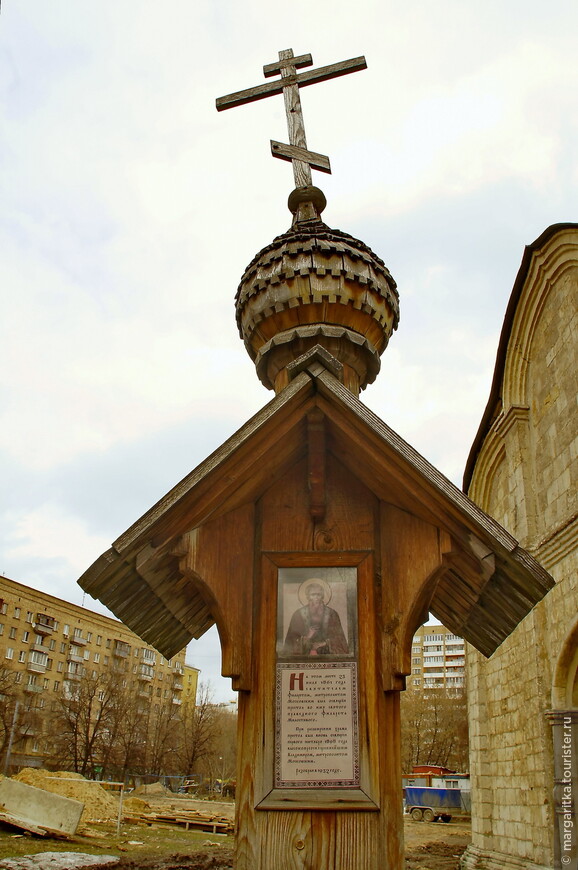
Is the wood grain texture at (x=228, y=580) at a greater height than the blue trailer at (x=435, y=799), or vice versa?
the wood grain texture at (x=228, y=580)

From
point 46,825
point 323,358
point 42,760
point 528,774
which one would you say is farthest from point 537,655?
point 42,760

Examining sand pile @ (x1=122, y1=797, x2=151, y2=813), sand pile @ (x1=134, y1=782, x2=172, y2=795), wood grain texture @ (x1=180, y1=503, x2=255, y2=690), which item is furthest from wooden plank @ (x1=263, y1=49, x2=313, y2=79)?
sand pile @ (x1=134, y1=782, x2=172, y2=795)

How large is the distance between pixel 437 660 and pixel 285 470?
116 metres

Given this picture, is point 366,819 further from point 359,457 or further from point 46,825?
point 46,825

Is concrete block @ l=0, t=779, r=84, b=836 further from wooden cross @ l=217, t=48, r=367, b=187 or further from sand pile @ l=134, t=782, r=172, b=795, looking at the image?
sand pile @ l=134, t=782, r=172, b=795

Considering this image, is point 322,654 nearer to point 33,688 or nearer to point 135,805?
point 135,805

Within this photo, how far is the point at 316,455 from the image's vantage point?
8.90 feet

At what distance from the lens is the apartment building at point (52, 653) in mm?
53763

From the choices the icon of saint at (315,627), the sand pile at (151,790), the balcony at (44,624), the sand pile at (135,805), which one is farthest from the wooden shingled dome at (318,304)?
the balcony at (44,624)

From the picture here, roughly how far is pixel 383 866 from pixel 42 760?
57.7m

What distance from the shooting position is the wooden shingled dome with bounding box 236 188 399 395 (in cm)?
318

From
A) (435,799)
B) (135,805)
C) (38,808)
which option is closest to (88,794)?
(135,805)

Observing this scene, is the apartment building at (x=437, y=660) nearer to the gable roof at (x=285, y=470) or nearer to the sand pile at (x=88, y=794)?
the sand pile at (x=88, y=794)

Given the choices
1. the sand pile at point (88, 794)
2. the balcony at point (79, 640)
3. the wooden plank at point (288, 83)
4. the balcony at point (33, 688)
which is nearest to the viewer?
the wooden plank at point (288, 83)
